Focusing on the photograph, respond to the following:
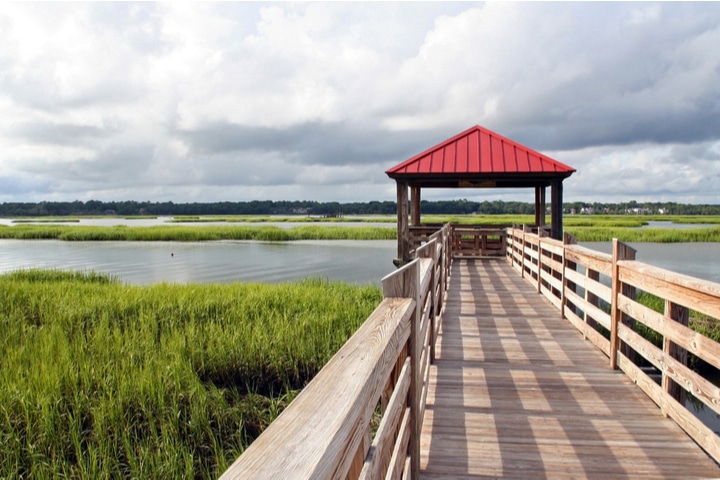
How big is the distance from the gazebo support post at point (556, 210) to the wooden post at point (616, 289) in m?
8.94

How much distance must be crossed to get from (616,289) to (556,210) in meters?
9.36

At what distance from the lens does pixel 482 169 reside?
47.0 feet

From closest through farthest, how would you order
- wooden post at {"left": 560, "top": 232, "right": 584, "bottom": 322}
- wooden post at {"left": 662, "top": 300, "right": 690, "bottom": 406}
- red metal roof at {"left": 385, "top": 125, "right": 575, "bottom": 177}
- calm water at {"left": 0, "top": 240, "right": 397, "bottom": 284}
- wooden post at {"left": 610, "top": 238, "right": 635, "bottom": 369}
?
wooden post at {"left": 662, "top": 300, "right": 690, "bottom": 406}
wooden post at {"left": 610, "top": 238, "right": 635, "bottom": 369}
wooden post at {"left": 560, "top": 232, "right": 584, "bottom": 322}
red metal roof at {"left": 385, "top": 125, "right": 575, "bottom": 177}
calm water at {"left": 0, "top": 240, "right": 397, "bottom": 284}

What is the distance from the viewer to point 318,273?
18906mm

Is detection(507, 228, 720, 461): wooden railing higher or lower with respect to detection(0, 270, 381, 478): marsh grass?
higher

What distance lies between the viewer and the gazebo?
1389 centimetres

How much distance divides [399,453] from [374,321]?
2.31 ft

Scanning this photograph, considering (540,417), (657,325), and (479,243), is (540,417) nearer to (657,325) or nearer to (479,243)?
(657,325)

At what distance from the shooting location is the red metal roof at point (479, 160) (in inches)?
554

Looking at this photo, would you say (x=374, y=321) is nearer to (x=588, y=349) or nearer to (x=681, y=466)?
(x=681, y=466)

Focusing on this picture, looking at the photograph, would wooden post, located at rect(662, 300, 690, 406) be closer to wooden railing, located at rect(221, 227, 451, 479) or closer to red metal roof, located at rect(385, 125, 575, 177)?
wooden railing, located at rect(221, 227, 451, 479)

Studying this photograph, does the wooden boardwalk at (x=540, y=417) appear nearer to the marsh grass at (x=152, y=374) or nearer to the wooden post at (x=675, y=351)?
the wooden post at (x=675, y=351)

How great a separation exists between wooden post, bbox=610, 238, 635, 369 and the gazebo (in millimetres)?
9084

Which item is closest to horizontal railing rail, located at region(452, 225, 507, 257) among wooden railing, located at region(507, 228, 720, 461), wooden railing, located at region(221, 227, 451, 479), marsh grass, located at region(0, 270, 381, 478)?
marsh grass, located at region(0, 270, 381, 478)
